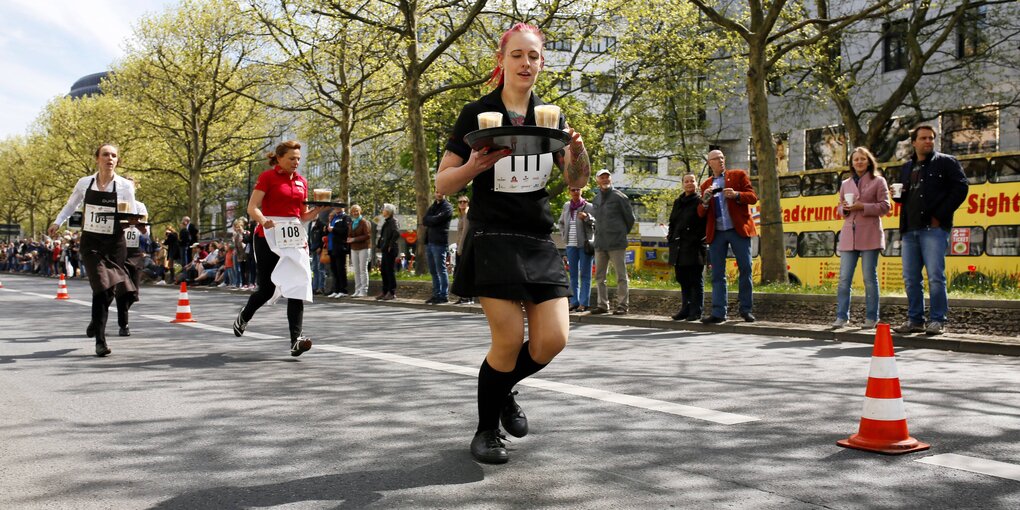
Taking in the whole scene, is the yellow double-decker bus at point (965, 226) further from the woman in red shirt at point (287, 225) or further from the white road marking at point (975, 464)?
the white road marking at point (975, 464)

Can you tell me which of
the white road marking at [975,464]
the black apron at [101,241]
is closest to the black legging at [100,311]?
the black apron at [101,241]

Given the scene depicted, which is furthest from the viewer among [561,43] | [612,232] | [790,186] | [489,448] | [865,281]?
[561,43]

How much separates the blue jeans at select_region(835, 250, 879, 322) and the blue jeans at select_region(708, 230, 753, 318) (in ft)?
4.13

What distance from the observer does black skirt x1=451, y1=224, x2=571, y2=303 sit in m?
4.10

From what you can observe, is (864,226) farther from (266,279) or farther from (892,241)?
(892,241)

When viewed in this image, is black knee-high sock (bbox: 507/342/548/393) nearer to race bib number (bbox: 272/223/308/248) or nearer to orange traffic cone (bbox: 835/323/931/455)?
orange traffic cone (bbox: 835/323/931/455)

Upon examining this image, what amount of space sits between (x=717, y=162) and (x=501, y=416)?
27.6 ft

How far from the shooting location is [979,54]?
27.3m

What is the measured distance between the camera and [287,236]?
28.5ft

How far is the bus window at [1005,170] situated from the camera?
16373 mm

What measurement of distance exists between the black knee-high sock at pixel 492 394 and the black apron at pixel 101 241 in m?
5.75

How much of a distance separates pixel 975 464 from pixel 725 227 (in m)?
8.23

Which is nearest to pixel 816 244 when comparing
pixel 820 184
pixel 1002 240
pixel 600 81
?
pixel 820 184

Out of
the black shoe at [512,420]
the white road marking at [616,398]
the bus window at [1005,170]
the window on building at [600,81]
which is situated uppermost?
the window on building at [600,81]
